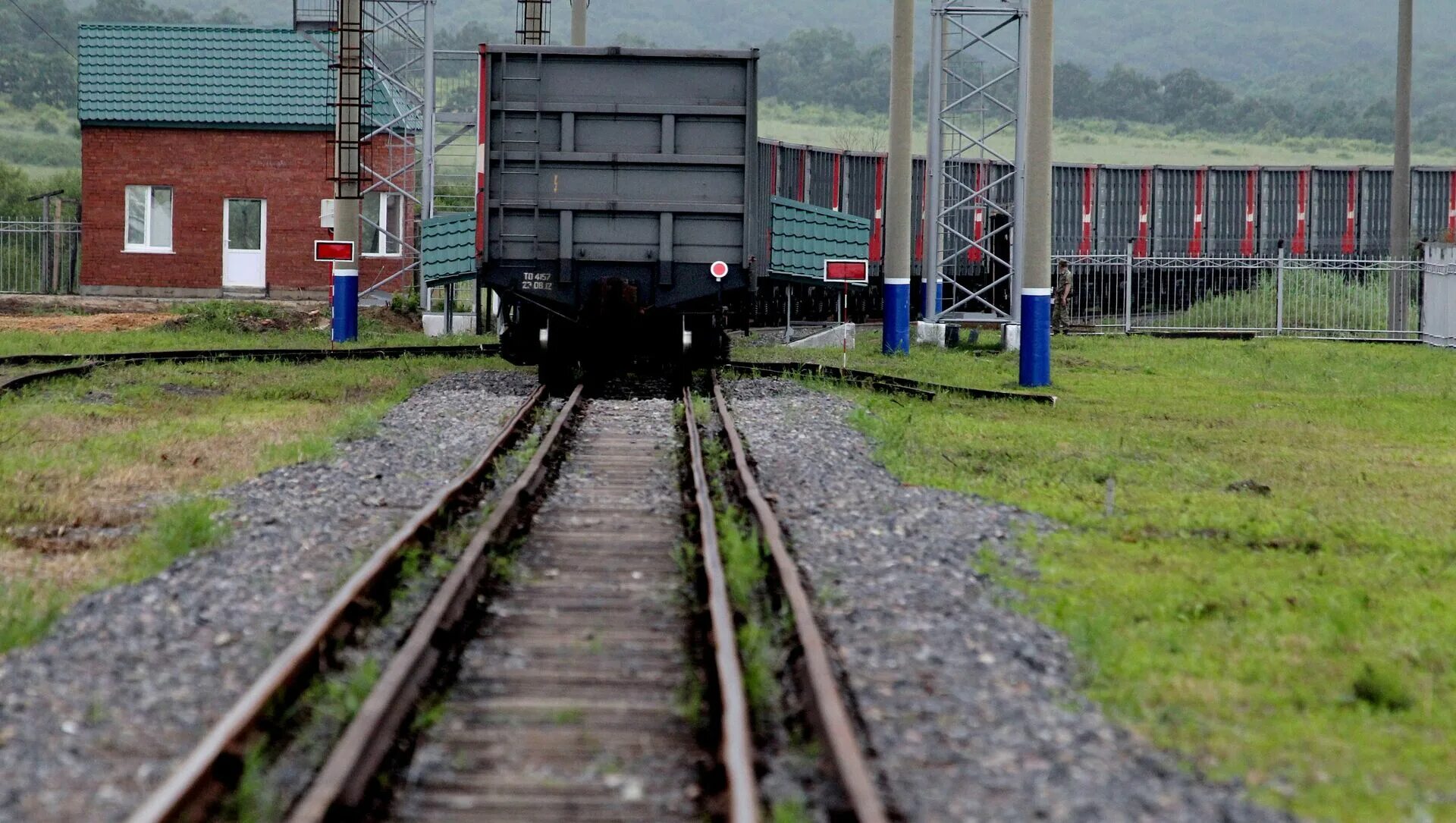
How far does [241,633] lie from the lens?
707 centimetres

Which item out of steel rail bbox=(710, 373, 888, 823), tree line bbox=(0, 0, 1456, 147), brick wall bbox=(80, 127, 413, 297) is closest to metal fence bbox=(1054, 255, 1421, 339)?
brick wall bbox=(80, 127, 413, 297)

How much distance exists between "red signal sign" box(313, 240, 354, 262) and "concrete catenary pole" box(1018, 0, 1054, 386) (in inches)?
419

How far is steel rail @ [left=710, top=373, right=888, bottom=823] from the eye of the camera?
4.78 metres

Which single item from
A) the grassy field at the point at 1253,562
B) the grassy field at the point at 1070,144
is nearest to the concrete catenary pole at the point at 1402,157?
the grassy field at the point at 1253,562

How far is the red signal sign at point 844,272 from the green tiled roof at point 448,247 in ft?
16.8

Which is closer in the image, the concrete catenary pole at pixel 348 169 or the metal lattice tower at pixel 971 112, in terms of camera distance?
the metal lattice tower at pixel 971 112

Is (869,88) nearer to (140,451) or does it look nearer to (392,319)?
(392,319)

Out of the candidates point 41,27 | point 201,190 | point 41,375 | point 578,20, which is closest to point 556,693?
point 41,375

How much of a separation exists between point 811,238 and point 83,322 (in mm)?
13057

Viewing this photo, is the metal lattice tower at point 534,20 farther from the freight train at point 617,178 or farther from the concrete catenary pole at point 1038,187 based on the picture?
the freight train at point 617,178

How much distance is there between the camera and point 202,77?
38.1 metres

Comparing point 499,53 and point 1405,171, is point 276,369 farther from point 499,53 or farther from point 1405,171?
point 1405,171

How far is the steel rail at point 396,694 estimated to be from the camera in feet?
15.7

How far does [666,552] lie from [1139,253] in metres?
33.3
